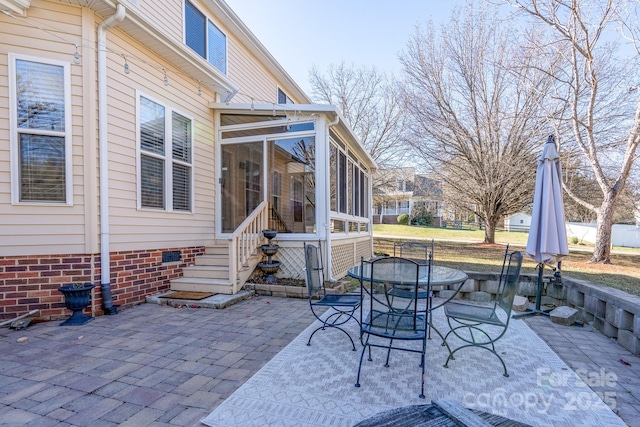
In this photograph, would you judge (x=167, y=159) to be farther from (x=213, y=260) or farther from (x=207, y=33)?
(x=207, y=33)

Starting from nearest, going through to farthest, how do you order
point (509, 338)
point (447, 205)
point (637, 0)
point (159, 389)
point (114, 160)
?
1. point (159, 389)
2. point (509, 338)
3. point (114, 160)
4. point (637, 0)
5. point (447, 205)

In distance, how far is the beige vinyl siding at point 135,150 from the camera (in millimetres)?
4488

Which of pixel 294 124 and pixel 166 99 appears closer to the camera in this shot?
pixel 166 99

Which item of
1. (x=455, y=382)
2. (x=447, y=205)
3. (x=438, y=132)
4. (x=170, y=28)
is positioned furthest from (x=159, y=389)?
(x=447, y=205)

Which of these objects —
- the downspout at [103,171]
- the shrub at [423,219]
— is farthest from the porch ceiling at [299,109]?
the shrub at [423,219]

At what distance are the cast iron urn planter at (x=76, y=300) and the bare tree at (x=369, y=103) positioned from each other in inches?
508

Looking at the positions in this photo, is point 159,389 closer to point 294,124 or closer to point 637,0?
point 294,124

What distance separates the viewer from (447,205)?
15633 millimetres

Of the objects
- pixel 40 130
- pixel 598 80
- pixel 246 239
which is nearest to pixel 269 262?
pixel 246 239

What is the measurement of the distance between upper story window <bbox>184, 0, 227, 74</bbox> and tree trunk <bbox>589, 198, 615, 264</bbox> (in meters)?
10.6

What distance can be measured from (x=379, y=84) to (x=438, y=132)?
15.9 ft

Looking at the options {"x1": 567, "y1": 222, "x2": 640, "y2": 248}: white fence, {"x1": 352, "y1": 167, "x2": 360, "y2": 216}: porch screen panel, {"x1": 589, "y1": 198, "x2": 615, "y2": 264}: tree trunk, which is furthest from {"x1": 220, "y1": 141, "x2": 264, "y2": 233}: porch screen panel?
{"x1": 567, "y1": 222, "x2": 640, "y2": 248}: white fence

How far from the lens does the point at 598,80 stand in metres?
9.21

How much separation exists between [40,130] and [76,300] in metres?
2.20
